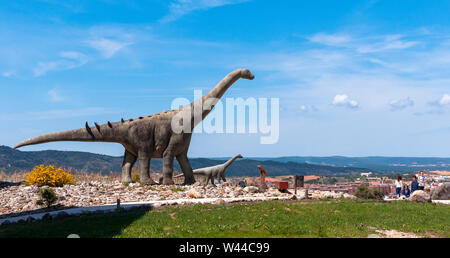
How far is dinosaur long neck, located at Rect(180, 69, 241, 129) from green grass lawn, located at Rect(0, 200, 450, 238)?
7.09 m

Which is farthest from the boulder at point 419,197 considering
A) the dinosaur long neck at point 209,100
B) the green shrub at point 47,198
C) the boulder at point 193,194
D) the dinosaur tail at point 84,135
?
the green shrub at point 47,198

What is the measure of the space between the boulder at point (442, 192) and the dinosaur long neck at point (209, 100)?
38.2 ft

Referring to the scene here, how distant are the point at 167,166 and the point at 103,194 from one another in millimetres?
3467

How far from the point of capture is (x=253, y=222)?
13422mm

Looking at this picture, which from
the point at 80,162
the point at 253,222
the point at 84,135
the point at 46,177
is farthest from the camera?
the point at 80,162

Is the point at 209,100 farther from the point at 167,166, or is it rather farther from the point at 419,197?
the point at 419,197

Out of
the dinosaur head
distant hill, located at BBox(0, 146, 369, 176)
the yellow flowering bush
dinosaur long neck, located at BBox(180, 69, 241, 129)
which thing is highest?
the dinosaur head

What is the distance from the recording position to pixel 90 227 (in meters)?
12.6

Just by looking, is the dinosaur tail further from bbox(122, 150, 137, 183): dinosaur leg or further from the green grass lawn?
the green grass lawn

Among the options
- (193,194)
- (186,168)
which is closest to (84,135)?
(186,168)

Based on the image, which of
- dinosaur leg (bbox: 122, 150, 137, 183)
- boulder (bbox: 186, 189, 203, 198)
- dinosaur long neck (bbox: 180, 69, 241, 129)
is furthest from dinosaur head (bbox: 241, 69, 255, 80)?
dinosaur leg (bbox: 122, 150, 137, 183)

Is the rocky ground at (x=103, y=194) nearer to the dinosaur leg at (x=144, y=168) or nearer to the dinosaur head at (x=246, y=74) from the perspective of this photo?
the dinosaur leg at (x=144, y=168)

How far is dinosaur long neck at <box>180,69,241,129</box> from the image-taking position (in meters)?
22.7

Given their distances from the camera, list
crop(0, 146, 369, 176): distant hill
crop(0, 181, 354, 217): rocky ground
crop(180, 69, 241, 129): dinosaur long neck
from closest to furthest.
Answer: crop(0, 181, 354, 217): rocky ground < crop(180, 69, 241, 129): dinosaur long neck < crop(0, 146, 369, 176): distant hill
